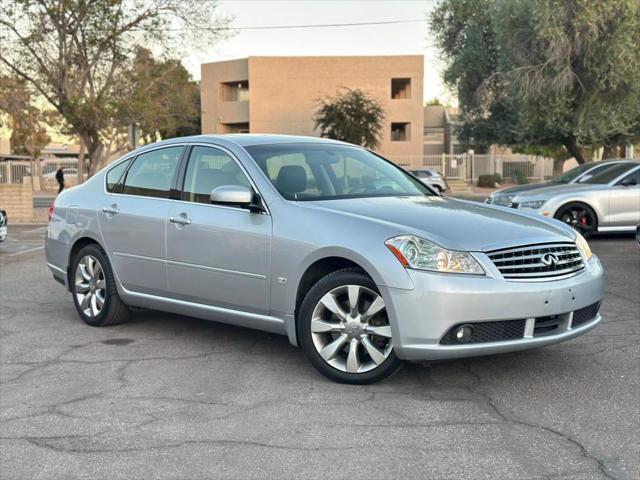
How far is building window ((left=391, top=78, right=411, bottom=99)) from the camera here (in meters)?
53.3

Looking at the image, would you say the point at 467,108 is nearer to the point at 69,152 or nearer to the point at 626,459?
the point at 626,459

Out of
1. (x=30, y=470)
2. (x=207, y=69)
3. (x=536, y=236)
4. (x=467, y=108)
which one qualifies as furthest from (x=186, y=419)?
(x=207, y=69)

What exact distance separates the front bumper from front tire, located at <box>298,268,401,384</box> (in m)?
0.16

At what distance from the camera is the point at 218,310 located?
5977 mm

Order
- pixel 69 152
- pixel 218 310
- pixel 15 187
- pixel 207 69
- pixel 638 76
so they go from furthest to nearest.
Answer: pixel 69 152 < pixel 207 69 < pixel 15 187 < pixel 638 76 < pixel 218 310

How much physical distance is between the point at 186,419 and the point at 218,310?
1450 mm

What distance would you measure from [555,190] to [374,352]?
31.3 feet

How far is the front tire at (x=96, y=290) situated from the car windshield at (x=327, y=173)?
74.9 inches

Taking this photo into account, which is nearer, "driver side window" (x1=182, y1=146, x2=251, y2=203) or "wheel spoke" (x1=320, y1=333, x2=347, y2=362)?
"wheel spoke" (x1=320, y1=333, x2=347, y2=362)

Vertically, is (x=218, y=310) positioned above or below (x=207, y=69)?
below

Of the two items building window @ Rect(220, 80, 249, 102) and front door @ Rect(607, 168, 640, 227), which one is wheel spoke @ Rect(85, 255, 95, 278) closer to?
front door @ Rect(607, 168, 640, 227)

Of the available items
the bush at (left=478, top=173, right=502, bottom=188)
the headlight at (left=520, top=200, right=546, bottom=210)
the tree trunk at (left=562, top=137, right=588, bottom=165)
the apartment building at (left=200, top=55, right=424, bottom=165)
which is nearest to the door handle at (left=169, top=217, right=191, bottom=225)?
the headlight at (left=520, top=200, right=546, bottom=210)

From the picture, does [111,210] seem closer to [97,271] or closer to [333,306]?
[97,271]

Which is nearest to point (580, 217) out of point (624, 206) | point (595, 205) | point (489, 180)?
point (595, 205)
